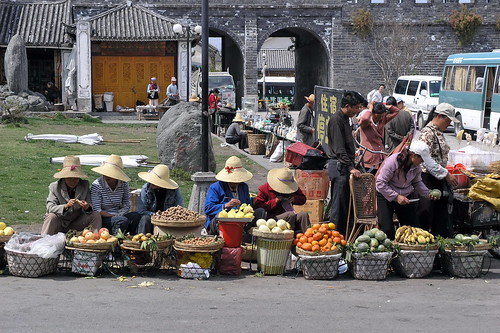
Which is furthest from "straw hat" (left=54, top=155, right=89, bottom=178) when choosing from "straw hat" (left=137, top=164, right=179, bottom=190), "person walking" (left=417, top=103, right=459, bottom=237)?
"person walking" (left=417, top=103, right=459, bottom=237)

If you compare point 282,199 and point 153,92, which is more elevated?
point 153,92

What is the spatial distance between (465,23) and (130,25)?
1809 centimetres

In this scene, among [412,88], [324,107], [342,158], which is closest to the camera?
[342,158]

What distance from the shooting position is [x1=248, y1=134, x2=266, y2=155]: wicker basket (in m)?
20.7

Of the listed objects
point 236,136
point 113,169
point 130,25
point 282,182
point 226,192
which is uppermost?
point 130,25

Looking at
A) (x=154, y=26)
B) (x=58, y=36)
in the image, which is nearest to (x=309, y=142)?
(x=154, y=26)

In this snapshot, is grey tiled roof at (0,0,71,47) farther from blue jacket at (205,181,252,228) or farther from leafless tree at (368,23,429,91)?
blue jacket at (205,181,252,228)

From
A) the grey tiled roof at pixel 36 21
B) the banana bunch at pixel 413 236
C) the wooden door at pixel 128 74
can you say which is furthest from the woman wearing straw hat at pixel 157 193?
the grey tiled roof at pixel 36 21

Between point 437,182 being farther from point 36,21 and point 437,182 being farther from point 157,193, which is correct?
point 36,21

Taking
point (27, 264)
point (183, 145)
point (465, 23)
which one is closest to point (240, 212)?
point (27, 264)

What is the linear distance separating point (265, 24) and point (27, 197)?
31.2m

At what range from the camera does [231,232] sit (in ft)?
28.2

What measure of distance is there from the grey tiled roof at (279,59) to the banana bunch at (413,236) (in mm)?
62209

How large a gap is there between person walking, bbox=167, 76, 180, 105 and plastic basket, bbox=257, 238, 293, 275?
22621 millimetres
